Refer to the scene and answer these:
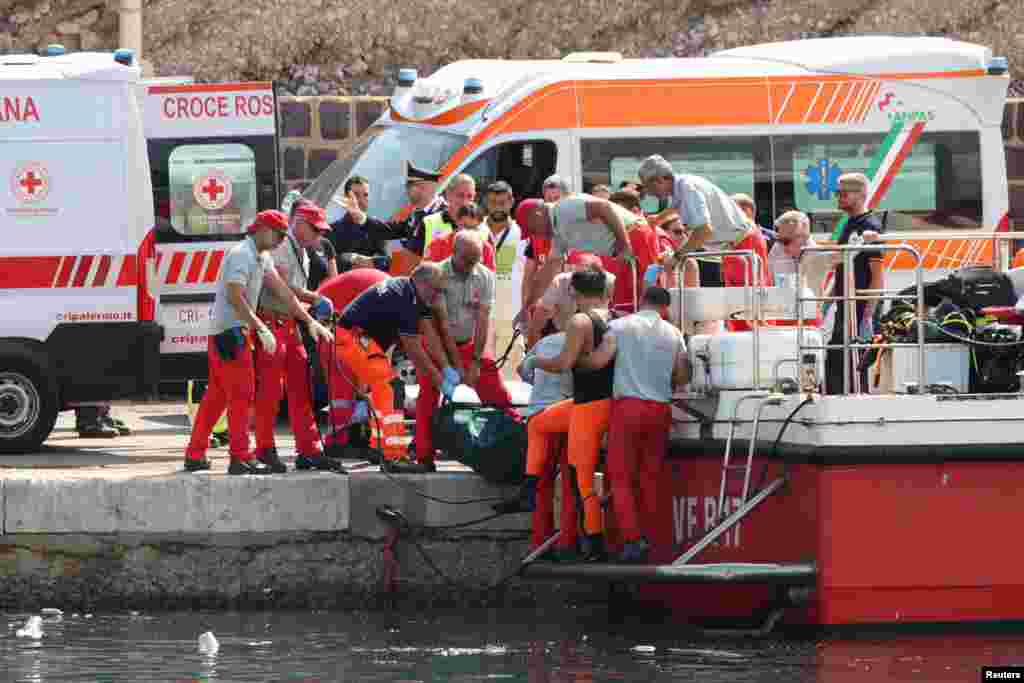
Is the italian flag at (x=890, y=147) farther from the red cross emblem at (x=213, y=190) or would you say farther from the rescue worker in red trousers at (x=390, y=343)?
the rescue worker in red trousers at (x=390, y=343)

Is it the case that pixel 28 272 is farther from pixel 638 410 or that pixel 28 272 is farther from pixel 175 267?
pixel 638 410

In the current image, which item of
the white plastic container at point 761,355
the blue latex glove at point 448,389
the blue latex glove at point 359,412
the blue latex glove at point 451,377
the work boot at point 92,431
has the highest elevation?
the white plastic container at point 761,355

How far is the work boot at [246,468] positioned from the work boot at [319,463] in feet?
1.15

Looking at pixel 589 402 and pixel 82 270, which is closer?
pixel 589 402

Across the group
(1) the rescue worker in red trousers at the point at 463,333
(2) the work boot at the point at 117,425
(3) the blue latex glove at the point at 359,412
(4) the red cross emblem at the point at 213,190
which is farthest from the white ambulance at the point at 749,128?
(1) the rescue worker in red trousers at the point at 463,333

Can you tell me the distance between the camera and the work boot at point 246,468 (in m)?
13.9

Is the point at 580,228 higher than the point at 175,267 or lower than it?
higher

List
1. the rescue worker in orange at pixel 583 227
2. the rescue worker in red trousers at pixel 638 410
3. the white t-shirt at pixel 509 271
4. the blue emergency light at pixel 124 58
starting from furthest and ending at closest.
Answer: the white t-shirt at pixel 509 271
the blue emergency light at pixel 124 58
the rescue worker in orange at pixel 583 227
the rescue worker in red trousers at pixel 638 410

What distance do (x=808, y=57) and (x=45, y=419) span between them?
21.9 ft

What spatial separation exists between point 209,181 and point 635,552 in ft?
24.7

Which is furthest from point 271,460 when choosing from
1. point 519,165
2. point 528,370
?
point 519,165

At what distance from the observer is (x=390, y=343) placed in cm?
1437

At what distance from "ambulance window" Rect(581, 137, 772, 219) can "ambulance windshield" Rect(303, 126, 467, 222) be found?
1.05m

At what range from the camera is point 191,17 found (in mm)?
32719
